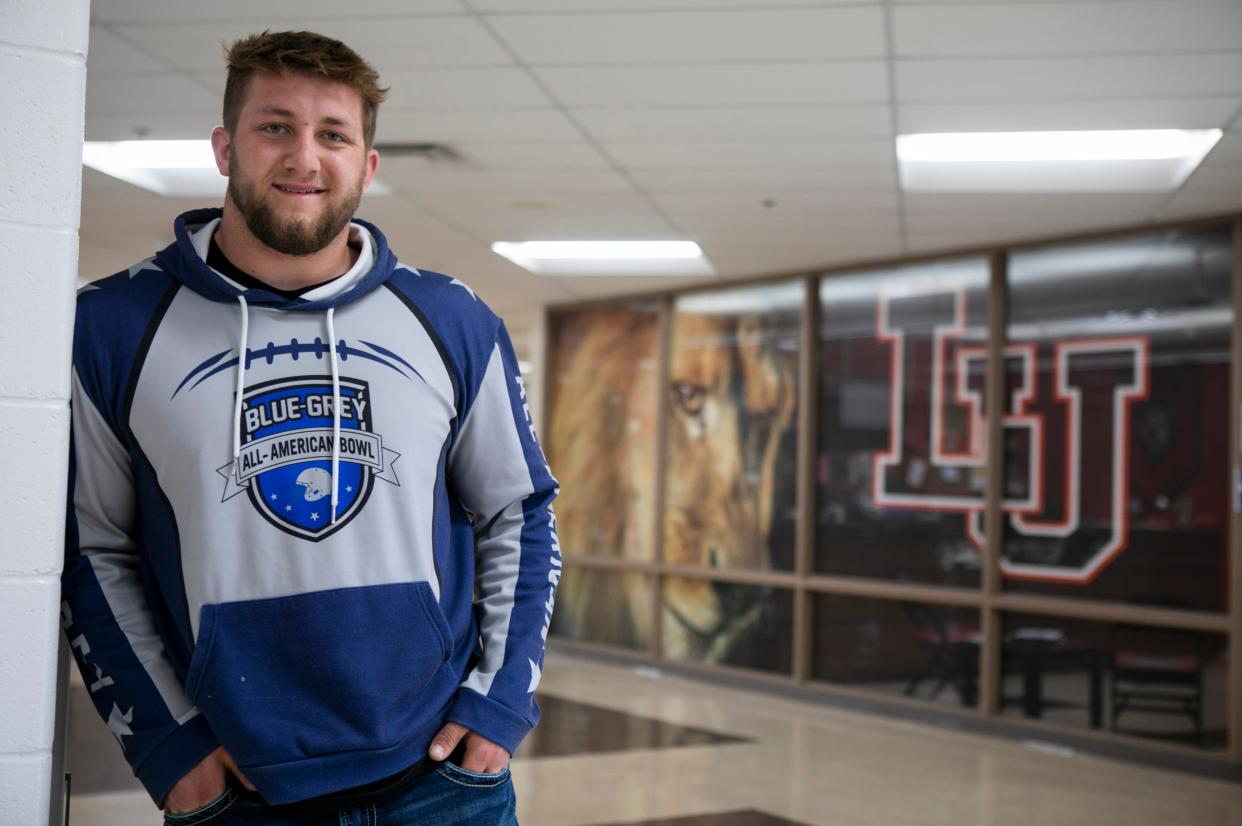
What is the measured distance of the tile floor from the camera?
4844mm

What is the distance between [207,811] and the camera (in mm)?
1443

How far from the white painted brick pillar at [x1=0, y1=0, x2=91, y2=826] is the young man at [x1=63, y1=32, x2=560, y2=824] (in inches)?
5.2

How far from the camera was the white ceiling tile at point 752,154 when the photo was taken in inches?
198

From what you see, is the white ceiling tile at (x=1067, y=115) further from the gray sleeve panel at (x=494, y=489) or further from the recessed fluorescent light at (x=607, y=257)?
the gray sleeve panel at (x=494, y=489)

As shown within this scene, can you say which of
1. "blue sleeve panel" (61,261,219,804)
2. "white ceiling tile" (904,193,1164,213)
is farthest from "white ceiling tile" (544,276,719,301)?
"blue sleeve panel" (61,261,219,804)

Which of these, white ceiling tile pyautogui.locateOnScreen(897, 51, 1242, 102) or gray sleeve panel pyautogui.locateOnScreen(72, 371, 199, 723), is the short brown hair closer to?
gray sleeve panel pyautogui.locateOnScreen(72, 371, 199, 723)

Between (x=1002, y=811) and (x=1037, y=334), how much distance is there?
8.86 feet

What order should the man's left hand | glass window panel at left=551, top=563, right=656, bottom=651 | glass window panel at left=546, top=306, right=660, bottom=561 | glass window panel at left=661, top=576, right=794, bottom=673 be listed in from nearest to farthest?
the man's left hand, glass window panel at left=661, top=576, right=794, bottom=673, glass window panel at left=551, top=563, right=656, bottom=651, glass window panel at left=546, top=306, right=660, bottom=561

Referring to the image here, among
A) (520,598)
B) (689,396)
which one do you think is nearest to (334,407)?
(520,598)

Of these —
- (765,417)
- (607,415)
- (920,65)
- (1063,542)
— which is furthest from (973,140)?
(607,415)

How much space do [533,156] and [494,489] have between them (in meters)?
3.91

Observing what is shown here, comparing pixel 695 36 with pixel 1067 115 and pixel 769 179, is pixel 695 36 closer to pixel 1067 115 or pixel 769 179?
pixel 1067 115

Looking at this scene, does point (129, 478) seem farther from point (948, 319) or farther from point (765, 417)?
point (765, 417)

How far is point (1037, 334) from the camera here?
22.2 ft
